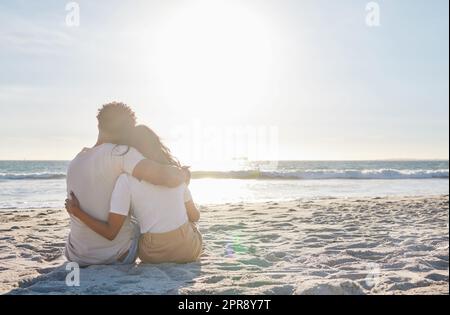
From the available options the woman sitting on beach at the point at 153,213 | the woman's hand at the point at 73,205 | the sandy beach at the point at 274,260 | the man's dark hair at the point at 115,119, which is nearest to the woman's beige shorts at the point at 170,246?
the woman sitting on beach at the point at 153,213

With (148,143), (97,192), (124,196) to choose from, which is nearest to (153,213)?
(124,196)

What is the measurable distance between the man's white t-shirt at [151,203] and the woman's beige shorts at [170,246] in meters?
0.07

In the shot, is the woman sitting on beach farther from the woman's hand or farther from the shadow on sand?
the shadow on sand

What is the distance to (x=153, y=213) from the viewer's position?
4367mm

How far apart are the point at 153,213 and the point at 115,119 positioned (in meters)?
0.91

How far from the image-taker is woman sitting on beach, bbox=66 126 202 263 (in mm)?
4172

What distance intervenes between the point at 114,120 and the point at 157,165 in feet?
1.80

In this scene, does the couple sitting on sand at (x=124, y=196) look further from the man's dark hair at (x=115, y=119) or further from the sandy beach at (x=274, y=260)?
the sandy beach at (x=274, y=260)

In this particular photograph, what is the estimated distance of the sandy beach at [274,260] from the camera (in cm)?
375

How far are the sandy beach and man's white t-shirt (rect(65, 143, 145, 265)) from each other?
188 millimetres

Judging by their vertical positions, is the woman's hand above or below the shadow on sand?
→ above

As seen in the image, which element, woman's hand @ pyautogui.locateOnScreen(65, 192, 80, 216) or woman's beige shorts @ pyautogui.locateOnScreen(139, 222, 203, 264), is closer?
woman's hand @ pyautogui.locateOnScreen(65, 192, 80, 216)

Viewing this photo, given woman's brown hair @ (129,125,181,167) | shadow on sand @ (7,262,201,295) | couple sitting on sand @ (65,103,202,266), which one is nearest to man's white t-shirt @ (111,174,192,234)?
couple sitting on sand @ (65,103,202,266)
